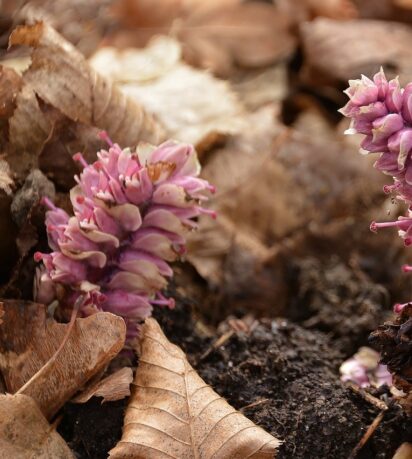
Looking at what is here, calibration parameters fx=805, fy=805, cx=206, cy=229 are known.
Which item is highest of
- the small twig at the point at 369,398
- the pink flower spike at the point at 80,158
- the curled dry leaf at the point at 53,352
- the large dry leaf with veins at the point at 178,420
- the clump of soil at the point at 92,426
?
the pink flower spike at the point at 80,158

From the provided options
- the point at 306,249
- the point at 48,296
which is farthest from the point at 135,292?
the point at 306,249

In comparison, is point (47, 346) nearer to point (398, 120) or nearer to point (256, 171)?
point (398, 120)

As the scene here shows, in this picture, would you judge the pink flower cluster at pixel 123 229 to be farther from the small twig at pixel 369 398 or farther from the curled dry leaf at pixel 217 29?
the curled dry leaf at pixel 217 29

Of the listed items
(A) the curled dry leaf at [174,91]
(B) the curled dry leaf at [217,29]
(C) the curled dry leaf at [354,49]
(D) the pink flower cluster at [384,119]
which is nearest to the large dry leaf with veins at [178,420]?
(D) the pink flower cluster at [384,119]

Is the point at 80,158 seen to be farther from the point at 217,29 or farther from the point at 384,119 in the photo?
the point at 217,29

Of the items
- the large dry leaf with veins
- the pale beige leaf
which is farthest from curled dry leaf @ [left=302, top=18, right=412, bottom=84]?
the large dry leaf with veins

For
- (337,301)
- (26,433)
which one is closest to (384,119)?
(26,433)

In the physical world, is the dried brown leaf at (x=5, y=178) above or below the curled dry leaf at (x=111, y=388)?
above
